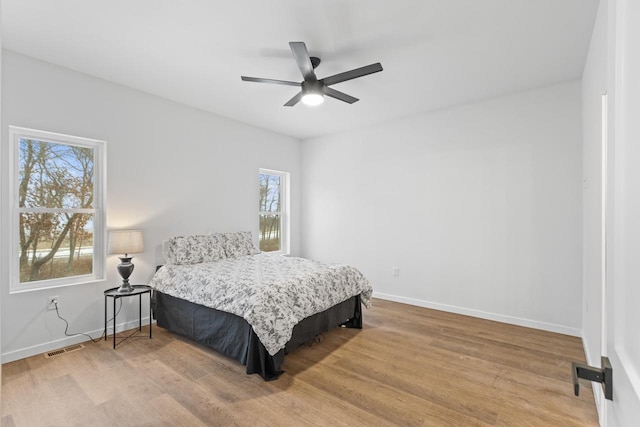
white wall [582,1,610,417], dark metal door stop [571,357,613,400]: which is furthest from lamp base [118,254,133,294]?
white wall [582,1,610,417]

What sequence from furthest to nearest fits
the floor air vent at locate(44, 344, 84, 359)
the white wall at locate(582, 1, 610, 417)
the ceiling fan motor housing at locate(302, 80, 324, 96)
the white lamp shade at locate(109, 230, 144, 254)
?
the white lamp shade at locate(109, 230, 144, 254)
the floor air vent at locate(44, 344, 84, 359)
the ceiling fan motor housing at locate(302, 80, 324, 96)
the white wall at locate(582, 1, 610, 417)

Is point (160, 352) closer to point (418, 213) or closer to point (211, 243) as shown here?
point (211, 243)

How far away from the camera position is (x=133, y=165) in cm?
372

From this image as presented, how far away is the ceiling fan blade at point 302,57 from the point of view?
237 cm

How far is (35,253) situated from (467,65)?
14.8 ft

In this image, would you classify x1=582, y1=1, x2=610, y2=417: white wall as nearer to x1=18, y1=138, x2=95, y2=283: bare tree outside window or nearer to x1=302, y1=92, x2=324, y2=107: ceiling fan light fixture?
x1=302, y1=92, x2=324, y2=107: ceiling fan light fixture

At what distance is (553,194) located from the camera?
3.61m

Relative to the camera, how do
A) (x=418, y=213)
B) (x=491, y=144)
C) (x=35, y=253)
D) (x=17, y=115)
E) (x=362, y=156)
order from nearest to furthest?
1. (x=17, y=115)
2. (x=35, y=253)
3. (x=491, y=144)
4. (x=418, y=213)
5. (x=362, y=156)

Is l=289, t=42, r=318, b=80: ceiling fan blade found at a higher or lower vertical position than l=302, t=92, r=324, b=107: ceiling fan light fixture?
higher

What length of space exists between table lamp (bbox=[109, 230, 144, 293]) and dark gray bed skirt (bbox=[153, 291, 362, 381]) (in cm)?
43

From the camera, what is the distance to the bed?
2668 mm

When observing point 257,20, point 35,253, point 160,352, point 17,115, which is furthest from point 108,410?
point 257,20

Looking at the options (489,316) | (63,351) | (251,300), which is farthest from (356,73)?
(63,351)

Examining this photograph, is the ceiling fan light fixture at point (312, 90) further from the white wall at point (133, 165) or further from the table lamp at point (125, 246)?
the table lamp at point (125, 246)
